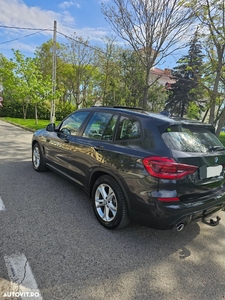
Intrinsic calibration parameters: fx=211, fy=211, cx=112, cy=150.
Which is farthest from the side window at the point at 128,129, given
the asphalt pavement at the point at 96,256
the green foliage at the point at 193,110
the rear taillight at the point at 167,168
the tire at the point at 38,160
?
the green foliage at the point at 193,110

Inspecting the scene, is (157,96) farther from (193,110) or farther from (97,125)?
(97,125)

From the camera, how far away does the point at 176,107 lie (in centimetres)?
3102

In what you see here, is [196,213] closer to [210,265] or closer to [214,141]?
[210,265]

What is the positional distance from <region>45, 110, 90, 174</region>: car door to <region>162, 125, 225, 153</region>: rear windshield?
1.64 m

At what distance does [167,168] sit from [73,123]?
7.26ft

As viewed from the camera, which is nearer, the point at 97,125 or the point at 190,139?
the point at 190,139

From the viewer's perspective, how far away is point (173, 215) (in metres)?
2.26

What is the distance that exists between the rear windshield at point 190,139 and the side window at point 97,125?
1.01 metres

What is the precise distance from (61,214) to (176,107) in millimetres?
30551

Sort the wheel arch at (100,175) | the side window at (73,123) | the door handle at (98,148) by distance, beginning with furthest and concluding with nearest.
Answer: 1. the side window at (73,123)
2. the door handle at (98,148)
3. the wheel arch at (100,175)

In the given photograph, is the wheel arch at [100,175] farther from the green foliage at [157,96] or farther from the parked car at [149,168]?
the green foliage at [157,96]

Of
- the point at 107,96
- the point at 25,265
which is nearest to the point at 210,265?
the point at 25,265

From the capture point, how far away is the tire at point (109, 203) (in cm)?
263

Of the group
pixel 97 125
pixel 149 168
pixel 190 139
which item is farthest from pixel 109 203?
pixel 190 139
